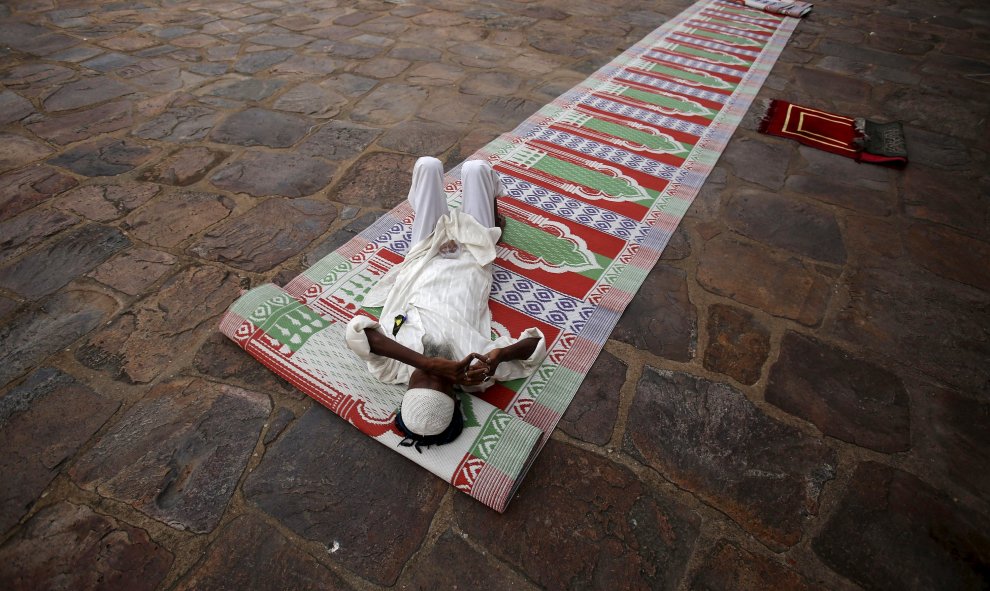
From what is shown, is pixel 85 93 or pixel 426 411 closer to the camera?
pixel 426 411

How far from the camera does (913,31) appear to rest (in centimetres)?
583

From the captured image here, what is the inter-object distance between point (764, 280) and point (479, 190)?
156 centimetres

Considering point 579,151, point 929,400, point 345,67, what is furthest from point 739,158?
point 345,67

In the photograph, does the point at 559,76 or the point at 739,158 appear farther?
the point at 559,76

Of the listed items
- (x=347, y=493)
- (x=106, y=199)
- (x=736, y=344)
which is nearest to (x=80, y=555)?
(x=347, y=493)

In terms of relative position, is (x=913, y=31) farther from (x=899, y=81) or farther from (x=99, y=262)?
(x=99, y=262)

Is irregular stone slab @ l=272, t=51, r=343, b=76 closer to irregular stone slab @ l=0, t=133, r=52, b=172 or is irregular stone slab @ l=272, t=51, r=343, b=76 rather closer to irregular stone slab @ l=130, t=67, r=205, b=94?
irregular stone slab @ l=130, t=67, r=205, b=94

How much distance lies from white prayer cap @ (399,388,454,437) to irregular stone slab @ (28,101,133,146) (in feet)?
11.0

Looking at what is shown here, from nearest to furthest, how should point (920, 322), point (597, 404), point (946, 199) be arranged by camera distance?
point (597, 404), point (920, 322), point (946, 199)

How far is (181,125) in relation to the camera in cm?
347

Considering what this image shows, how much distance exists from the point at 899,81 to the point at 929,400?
4264 mm

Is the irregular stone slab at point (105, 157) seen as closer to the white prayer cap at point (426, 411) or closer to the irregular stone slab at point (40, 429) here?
the irregular stone slab at point (40, 429)

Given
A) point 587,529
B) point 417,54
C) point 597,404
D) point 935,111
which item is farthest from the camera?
point 417,54

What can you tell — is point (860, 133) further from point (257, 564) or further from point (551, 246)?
point (257, 564)
